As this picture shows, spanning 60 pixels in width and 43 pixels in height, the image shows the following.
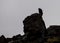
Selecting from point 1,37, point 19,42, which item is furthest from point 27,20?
point 1,37

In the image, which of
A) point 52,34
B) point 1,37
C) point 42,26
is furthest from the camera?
point 1,37

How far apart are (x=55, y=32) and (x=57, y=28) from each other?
2215 millimetres

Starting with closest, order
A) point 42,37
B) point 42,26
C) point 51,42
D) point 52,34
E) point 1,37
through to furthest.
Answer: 1. point 51,42
2. point 52,34
3. point 42,37
4. point 42,26
5. point 1,37

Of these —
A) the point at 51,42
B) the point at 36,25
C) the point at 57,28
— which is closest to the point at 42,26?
the point at 36,25

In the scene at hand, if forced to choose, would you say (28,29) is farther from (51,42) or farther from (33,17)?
(51,42)

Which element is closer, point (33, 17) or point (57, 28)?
point (57, 28)

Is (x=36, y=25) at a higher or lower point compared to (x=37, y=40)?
higher

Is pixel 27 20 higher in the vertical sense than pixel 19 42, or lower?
higher

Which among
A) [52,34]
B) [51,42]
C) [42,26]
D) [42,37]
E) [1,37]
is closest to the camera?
[51,42]

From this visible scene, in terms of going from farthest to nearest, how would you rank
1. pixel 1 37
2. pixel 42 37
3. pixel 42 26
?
pixel 1 37, pixel 42 26, pixel 42 37

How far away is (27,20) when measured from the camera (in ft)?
179

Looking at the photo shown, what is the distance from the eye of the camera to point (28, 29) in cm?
5312

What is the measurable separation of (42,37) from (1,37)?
56.7 ft

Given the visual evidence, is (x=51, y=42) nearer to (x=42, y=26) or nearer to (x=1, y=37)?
(x=42, y=26)
